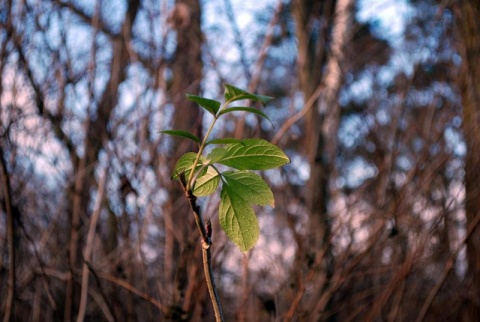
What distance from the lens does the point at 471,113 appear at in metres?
2.73

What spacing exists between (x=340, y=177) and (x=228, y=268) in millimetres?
1995

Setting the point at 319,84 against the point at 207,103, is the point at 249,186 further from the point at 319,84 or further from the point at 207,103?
the point at 319,84

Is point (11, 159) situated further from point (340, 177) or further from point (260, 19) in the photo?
point (340, 177)

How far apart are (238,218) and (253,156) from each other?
0.08 meters

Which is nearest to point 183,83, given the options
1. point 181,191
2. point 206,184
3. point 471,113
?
point 181,191

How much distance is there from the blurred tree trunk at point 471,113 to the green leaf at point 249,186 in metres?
2.25

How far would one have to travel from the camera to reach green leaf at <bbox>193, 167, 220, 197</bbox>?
66cm

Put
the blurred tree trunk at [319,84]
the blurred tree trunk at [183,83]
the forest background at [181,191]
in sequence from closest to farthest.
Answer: the forest background at [181,191], the blurred tree trunk at [183,83], the blurred tree trunk at [319,84]

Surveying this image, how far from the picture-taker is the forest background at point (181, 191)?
2.21 metres

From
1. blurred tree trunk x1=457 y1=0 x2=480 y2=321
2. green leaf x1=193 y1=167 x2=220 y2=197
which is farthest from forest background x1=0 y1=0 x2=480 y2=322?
green leaf x1=193 y1=167 x2=220 y2=197

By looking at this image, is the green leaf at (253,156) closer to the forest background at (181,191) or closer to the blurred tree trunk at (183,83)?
the forest background at (181,191)

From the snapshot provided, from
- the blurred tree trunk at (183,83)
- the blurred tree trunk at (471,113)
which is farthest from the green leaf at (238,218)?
the blurred tree trunk at (471,113)

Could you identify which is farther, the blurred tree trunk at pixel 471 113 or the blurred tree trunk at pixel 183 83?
the blurred tree trunk at pixel 183 83

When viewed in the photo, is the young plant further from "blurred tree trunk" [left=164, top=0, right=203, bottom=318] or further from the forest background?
"blurred tree trunk" [left=164, top=0, right=203, bottom=318]
